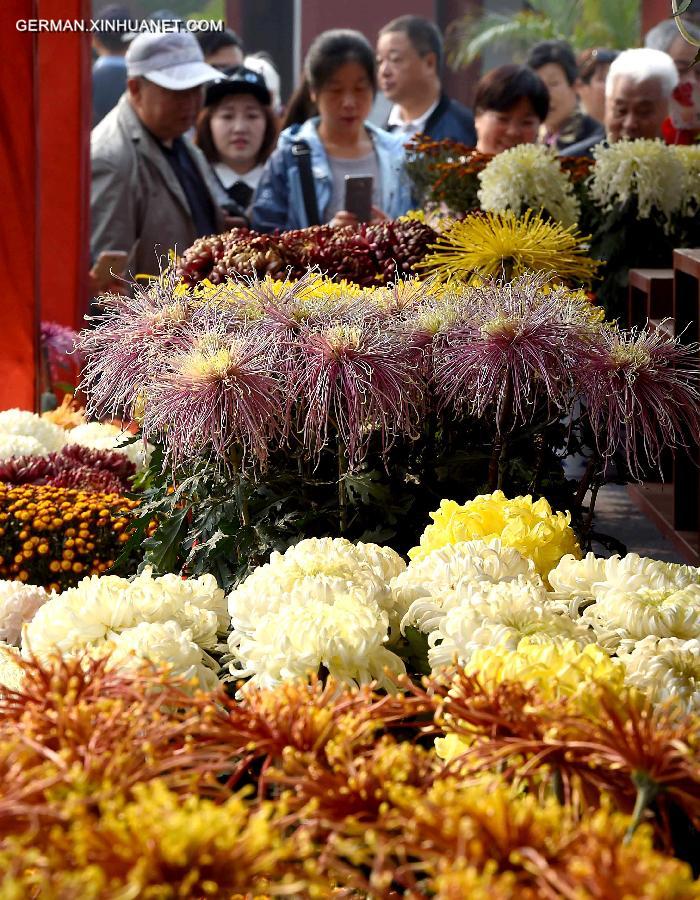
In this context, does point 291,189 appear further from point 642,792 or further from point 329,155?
point 642,792

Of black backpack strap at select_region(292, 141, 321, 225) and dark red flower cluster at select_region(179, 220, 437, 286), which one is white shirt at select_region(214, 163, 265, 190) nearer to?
black backpack strap at select_region(292, 141, 321, 225)

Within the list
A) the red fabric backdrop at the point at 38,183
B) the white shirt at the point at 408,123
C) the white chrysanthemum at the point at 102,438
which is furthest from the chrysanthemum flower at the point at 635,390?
the white shirt at the point at 408,123

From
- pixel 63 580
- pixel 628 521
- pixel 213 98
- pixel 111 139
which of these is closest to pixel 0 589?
pixel 63 580

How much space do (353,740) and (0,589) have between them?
131 cm

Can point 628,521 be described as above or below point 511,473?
below

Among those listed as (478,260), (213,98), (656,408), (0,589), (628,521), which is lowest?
(628,521)

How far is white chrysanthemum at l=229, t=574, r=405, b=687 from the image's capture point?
102 centimetres

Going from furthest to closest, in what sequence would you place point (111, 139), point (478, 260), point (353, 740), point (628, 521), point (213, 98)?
point (213, 98) < point (111, 139) < point (628, 521) < point (478, 260) < point (353, 740)

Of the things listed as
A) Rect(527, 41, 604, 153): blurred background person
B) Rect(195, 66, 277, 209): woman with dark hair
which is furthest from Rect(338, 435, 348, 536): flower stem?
Rect(527, 41, 604, 153): blurred background person

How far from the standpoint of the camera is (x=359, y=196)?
12.3 feet

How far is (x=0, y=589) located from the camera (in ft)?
6.54

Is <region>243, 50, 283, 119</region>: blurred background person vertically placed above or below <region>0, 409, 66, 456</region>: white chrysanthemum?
above

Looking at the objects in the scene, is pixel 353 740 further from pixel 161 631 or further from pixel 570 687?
pixel 161 631

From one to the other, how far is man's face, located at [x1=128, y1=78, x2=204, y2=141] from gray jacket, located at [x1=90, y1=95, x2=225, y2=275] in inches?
1.5
